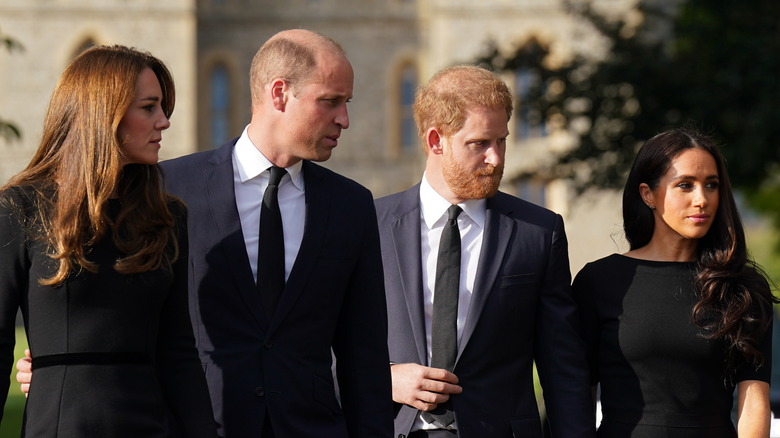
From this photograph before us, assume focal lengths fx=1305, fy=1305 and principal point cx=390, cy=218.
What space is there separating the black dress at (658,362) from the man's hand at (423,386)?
0.56 m

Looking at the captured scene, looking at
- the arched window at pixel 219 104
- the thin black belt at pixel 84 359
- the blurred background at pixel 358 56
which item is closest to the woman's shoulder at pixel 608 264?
the thin black belt at pixel 84 359

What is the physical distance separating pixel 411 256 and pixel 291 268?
678mm

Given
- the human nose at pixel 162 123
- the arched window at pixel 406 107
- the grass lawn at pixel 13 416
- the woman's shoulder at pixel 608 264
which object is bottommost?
the grass lawn at pixel 13 416

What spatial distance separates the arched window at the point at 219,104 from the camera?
3894cm

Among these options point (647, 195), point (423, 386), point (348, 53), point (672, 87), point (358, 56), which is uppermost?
point (358, 56)

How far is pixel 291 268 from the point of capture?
4199 millimetres

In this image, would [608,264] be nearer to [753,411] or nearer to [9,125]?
[753,411]

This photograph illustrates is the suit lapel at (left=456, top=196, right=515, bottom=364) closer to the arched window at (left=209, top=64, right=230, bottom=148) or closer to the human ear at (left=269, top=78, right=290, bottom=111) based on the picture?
the human ear at (left=269, top=78, right=290, bottom=111)

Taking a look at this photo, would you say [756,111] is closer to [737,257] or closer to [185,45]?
[737,257]

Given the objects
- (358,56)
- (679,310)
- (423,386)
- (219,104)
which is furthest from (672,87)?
(219,104)

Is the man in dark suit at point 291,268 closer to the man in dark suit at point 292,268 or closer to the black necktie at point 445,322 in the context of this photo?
the man in dark suit at point 292,268

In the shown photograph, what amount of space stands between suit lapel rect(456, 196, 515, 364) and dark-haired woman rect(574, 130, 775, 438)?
346 millimetres

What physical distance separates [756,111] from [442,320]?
13.1 meters

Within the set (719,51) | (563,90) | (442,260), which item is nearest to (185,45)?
(563,90)
